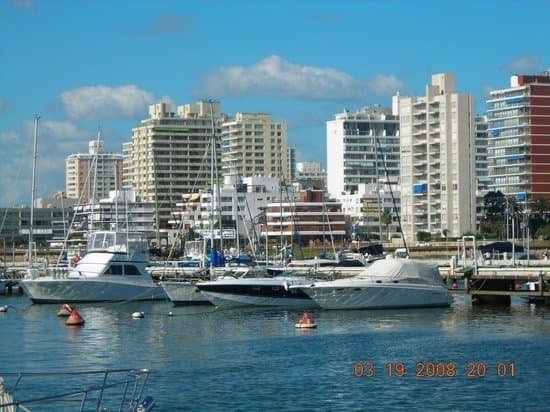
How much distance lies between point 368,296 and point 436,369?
25.0m

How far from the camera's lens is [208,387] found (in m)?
37.4

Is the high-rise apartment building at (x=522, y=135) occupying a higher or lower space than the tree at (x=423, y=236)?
higher

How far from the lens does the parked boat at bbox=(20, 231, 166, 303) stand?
257 feet

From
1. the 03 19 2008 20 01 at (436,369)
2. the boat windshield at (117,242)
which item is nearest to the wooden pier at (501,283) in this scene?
the boat windshield at (117,242)

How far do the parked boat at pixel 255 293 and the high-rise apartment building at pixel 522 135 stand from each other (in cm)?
12536

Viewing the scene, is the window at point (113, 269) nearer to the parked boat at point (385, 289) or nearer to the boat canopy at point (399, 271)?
the parked boat at point (385, 289)

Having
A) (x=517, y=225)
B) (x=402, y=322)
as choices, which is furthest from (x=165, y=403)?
(x=517, y=225)

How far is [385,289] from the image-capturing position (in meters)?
66.0

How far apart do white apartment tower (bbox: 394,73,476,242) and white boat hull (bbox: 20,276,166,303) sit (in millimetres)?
114004

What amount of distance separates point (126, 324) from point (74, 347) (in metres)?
11.8

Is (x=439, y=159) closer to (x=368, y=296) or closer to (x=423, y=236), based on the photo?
(x=423, y=236)

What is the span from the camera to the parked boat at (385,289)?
6581 centimetres

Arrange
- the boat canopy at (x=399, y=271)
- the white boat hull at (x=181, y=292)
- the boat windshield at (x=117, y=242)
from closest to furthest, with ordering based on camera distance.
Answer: the boat canopy at (x=399, y=271), the white boat hull at (x=181, y=292), the boat windshield at (x=117, y=242)

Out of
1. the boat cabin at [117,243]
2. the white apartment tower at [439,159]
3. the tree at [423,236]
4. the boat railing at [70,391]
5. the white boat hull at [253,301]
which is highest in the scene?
the white apartment tower at [439,159]
